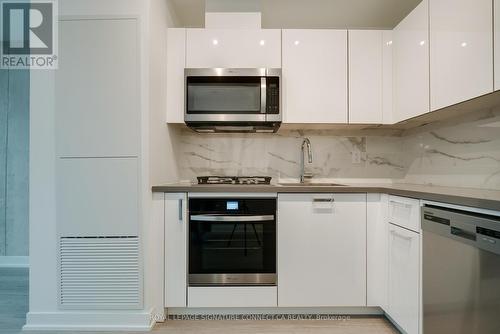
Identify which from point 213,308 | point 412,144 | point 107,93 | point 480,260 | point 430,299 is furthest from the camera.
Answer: point 412,144

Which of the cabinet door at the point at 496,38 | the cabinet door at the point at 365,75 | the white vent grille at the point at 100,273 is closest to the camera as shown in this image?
the cabinet door at the point at 496,38

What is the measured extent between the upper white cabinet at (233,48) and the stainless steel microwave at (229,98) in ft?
0.41

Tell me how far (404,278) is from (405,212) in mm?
388

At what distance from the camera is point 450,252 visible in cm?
122

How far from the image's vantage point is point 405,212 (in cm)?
160

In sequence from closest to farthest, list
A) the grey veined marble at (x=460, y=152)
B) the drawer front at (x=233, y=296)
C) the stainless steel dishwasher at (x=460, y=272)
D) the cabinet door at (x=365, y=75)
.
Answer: the stainless steel dishwasher at (x=460, y=272), the grey veined marble at (x=460, y=152), the drawer front at (x=233, y=296), the cabinet door at (x=365, y=75)

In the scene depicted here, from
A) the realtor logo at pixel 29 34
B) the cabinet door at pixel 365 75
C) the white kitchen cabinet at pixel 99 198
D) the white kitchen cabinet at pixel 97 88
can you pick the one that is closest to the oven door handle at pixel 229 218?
the white kitchen cabinet at pixel 99 198

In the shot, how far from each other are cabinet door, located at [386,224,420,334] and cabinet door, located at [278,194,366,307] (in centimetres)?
18

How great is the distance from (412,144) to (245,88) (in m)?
1.51

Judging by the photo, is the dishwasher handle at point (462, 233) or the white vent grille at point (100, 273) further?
the white vent grille at point (100, 273)

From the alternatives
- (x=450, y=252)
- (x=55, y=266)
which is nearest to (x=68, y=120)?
(x=55, y=266)

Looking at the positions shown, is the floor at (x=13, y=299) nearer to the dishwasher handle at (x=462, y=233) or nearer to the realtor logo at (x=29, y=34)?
the realtor logo at (x=29, y=34)

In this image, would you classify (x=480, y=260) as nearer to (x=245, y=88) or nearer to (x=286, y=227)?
(x=286, y=227)

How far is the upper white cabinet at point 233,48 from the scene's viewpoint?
2094 millimetres
